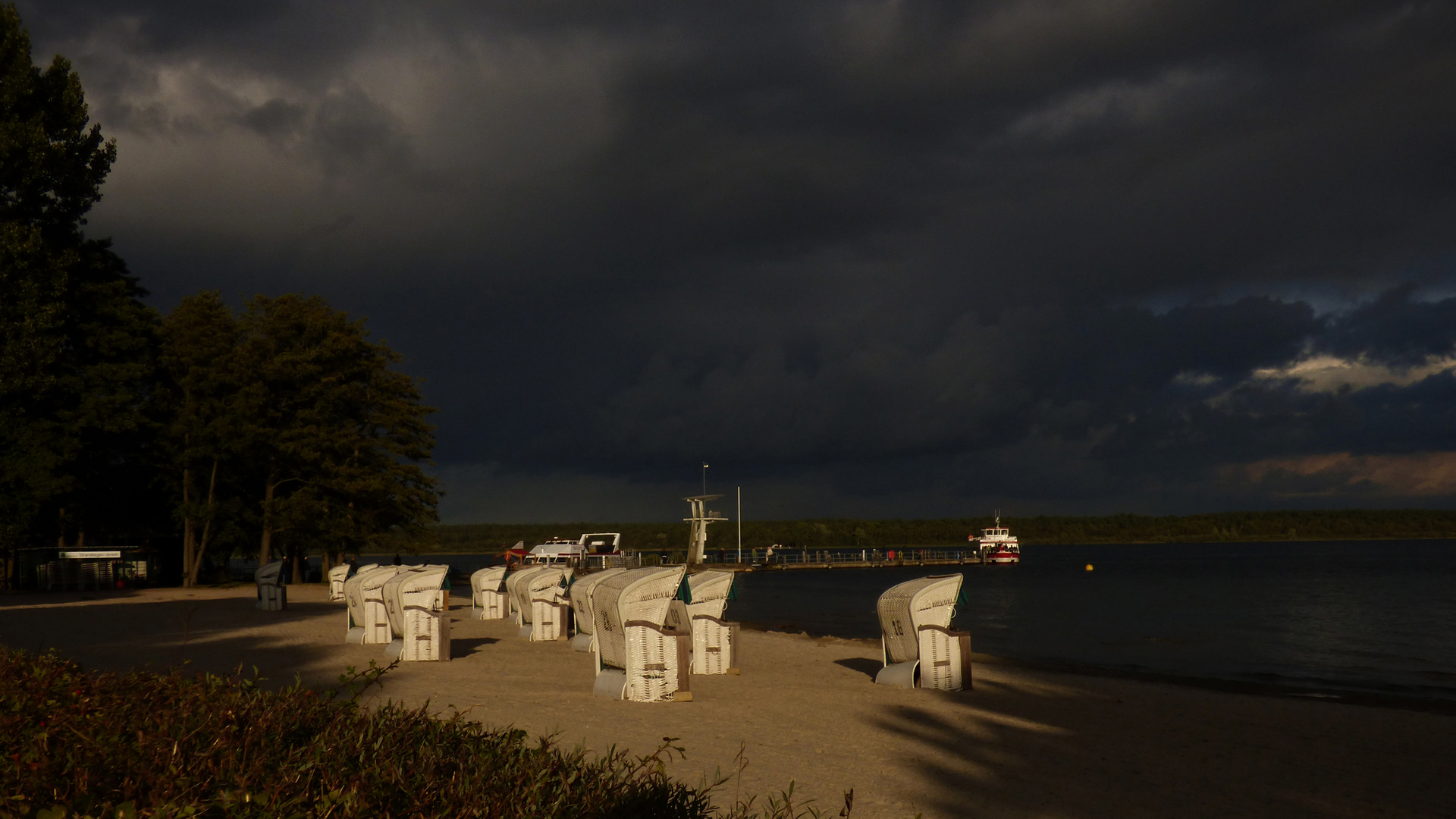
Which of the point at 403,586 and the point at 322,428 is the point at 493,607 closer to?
the point at 403,586

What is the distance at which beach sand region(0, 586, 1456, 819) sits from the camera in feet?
28.0

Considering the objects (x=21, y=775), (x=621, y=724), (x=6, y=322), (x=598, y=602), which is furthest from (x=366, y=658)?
(x=6, y=322)

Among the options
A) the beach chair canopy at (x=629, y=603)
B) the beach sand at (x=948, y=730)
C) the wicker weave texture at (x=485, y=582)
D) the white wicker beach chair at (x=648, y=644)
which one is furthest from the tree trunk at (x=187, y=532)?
the white wicker beach chair at (x=648, y=644)

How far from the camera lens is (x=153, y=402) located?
39.3 meters

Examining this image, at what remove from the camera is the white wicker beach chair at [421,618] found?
1644cm

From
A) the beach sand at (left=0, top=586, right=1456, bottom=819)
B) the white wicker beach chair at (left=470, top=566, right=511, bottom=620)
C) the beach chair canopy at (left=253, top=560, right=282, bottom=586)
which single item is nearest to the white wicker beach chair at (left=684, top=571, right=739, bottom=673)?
the beach sand at (left=0, top=586, right=1456, bottom=819)

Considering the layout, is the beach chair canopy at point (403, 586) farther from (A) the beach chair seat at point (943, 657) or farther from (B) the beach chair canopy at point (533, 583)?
(A) the beach chair seat at point (943, 657)

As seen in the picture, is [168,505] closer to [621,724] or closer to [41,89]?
[41,89]

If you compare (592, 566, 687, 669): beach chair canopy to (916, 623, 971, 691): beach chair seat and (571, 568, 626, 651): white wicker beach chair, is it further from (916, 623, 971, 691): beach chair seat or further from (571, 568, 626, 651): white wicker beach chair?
(571, 568, 626, 651): white wicker beach chair

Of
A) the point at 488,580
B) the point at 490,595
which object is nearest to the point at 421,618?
the point at 490,595

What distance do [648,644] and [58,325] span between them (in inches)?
974

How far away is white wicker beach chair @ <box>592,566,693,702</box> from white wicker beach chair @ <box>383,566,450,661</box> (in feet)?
15.9

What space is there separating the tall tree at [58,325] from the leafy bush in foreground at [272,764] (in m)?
27.6

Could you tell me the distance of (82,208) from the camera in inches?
1195
